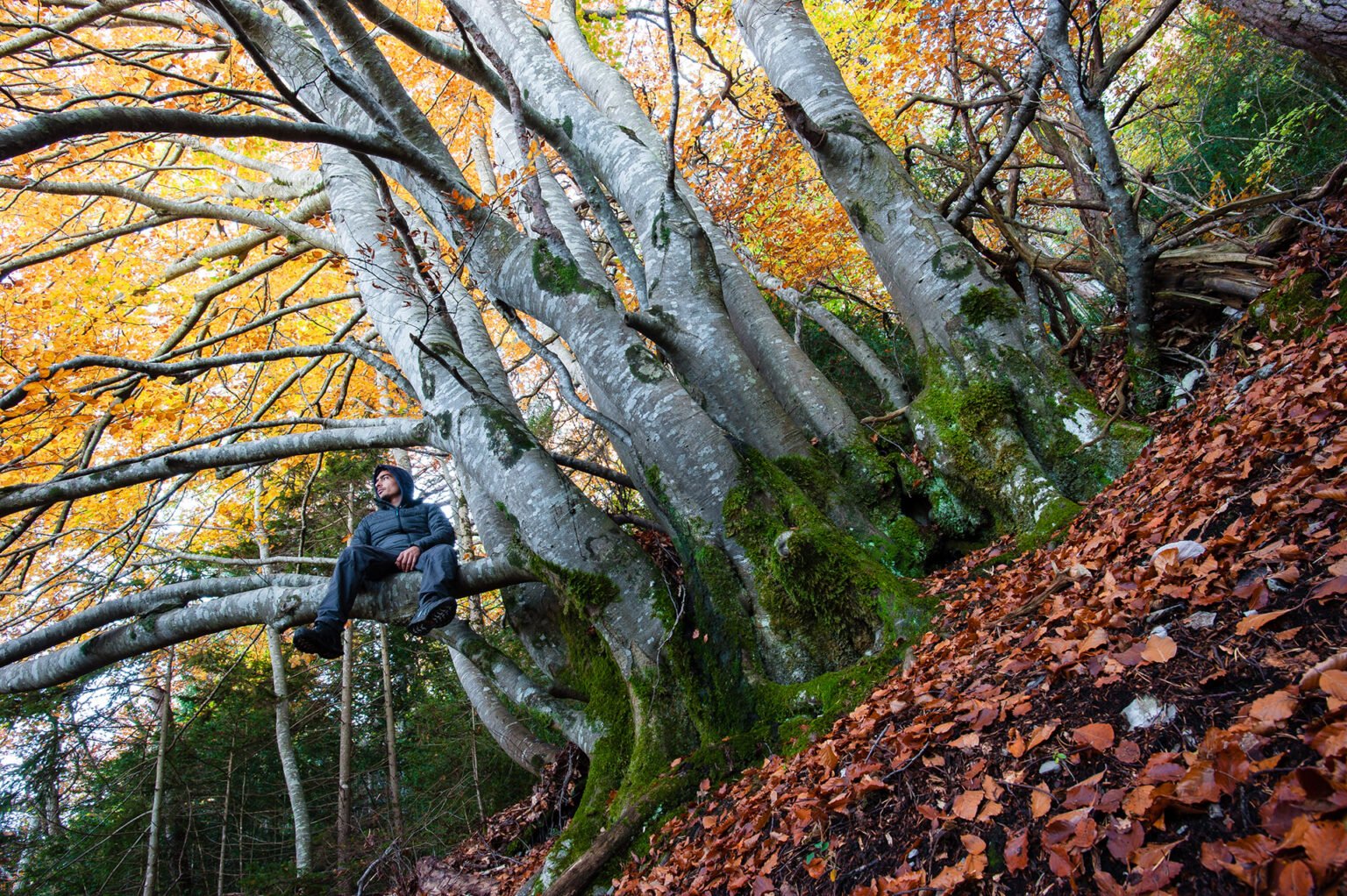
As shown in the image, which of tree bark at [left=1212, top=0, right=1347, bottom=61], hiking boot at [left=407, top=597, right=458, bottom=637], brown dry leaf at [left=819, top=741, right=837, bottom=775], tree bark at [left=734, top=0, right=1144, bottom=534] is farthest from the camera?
hiking boot at [left=407, top=597, right=458, bottom=637]

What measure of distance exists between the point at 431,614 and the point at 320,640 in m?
0.68

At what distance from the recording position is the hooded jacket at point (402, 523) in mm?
4777

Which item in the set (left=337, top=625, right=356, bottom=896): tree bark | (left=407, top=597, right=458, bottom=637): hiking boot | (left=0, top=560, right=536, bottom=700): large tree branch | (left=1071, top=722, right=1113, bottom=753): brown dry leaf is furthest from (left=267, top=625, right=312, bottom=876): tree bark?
(left=1071, top=722, right=1113, bottom=753): brown dry leaf

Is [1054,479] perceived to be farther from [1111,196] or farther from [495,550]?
[495,550]

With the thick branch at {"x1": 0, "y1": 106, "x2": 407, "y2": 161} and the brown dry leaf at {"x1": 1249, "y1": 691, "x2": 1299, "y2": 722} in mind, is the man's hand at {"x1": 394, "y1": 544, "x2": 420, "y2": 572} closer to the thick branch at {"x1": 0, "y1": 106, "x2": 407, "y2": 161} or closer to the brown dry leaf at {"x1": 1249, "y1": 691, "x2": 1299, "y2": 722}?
the thick branch at {"x1": 0, "y1": 106, "x2": 407, "y2": 161}

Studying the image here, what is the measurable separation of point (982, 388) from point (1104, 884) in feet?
10.5

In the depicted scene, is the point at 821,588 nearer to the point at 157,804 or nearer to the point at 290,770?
the point at 290,770

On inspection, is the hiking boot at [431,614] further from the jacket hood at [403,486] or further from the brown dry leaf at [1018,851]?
Result: the brown dry leaf at [1018,851]

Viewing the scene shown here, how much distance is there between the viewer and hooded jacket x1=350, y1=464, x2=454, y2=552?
4.78 meters

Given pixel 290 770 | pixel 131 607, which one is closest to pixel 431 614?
pixel 131 607

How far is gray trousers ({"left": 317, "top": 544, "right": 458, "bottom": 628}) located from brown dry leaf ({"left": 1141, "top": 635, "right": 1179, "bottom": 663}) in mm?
3523

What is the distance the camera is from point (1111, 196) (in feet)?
12.2

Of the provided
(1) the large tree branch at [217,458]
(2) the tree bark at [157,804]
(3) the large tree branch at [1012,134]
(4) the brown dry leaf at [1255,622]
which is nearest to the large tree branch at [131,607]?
(1) the large tree branch at [217,458]

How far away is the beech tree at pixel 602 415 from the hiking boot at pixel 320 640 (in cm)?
32
